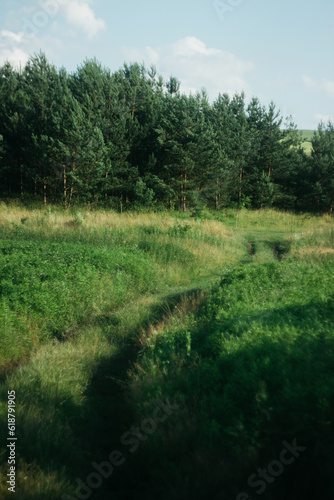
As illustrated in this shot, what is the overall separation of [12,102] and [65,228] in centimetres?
2113

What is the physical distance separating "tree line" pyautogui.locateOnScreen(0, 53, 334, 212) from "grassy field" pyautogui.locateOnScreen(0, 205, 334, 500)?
702 inches

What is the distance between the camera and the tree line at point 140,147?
25281mm

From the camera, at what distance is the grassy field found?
2988mm

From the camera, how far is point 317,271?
303 inches

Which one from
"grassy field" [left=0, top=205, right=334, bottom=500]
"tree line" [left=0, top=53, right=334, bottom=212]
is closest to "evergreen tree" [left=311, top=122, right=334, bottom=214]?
"tree line" [left=0, top=53, right=334, bottom=212]

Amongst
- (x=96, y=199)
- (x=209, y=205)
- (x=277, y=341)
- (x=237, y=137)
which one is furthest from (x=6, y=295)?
(x=237, y=137)

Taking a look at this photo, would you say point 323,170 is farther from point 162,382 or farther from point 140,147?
point 162,382

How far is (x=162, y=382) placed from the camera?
457 cm

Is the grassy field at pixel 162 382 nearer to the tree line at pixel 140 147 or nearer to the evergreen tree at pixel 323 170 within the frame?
the tree line at pixel 140 147

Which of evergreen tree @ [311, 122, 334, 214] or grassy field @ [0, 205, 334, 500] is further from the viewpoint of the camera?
evergreen tree @ [311, 122, 334, 214]

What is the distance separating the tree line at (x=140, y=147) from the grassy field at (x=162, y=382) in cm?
1783

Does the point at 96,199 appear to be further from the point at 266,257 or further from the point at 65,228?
the point at 266,257

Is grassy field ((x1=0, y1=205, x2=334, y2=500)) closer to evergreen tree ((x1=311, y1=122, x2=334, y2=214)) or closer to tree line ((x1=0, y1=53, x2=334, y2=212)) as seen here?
tree line ((x1=0, y1=53, x2=334, y2=212))

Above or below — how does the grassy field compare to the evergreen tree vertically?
below
